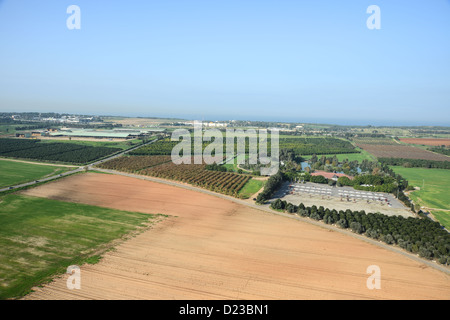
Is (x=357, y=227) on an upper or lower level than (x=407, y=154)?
lower

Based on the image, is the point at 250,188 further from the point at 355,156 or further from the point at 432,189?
the point at 355,156

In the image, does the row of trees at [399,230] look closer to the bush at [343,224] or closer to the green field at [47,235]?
the bush at [343,224]

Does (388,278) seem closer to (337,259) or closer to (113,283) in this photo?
(337,259)

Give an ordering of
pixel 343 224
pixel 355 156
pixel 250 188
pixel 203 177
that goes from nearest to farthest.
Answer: pixel 343 224, pixel 250 188, pixel 203 177, pixel 355 156

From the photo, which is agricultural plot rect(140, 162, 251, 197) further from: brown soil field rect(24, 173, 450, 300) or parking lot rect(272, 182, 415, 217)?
brown soil field rect(24, 173, 450, 300)

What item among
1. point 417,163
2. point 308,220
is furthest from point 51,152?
point 417,163

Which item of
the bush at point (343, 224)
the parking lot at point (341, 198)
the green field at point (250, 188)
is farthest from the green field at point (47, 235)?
the parking lot at point (341, 198)
